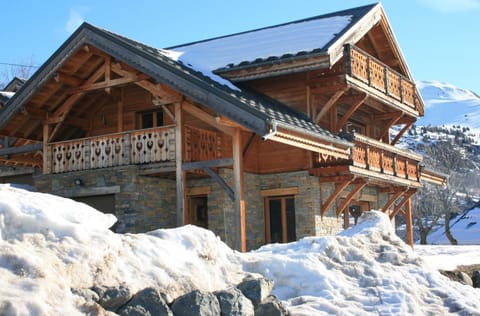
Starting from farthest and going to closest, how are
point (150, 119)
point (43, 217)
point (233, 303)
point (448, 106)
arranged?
point (448, 106)
point (150, 119)
point (233, 303)
point (43, 217)

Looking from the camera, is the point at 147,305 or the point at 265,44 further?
the point at 265,44

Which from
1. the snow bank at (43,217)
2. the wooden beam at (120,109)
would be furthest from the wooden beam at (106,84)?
the snow bank at (43,217)

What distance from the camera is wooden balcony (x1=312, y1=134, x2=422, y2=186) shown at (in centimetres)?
1555

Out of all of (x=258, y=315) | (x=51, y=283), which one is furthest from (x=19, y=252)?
(x=258, y=315)

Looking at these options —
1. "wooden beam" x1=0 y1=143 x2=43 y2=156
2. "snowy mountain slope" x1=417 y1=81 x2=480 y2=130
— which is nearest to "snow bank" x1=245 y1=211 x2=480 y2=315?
"wooden beam" x1=0 y1=143 x2=43 y2=156

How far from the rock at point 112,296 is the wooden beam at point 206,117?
7867 mm

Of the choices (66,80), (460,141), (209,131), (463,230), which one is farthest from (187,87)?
(460,141)

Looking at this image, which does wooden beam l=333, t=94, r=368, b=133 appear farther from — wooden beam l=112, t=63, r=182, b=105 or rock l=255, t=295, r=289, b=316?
rock l=255, t=295, r=289, b=316

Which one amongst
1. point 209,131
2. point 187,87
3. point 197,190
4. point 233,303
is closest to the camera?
point 233,303

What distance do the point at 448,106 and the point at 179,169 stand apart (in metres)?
129

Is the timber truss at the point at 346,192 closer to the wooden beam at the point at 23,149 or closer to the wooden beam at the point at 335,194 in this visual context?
the wooden beam at the point at 335,194

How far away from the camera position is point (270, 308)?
658 cm

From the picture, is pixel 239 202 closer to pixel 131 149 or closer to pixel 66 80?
pixel 131 149

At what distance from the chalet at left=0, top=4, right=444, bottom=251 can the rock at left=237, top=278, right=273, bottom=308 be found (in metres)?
6.08
